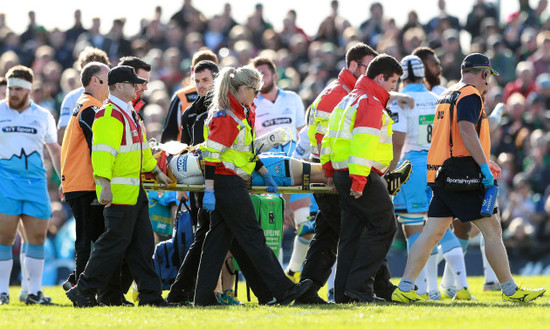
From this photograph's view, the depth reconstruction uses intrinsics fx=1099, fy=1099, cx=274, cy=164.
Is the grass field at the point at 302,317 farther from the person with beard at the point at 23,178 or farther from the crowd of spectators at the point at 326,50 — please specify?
the crowd of spectators at the point at 326,50

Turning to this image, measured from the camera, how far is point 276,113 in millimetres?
12953

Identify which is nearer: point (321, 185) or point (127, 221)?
point (127, 221)

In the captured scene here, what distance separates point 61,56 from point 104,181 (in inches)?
534

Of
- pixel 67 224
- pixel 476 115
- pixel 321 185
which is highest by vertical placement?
pixel 476 115

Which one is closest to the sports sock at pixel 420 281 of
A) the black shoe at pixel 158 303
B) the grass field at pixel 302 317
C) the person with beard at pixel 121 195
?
the grass field at pixel 302 317

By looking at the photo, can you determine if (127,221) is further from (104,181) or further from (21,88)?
(21,88)

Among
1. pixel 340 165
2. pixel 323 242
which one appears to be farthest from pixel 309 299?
pixel 340 165

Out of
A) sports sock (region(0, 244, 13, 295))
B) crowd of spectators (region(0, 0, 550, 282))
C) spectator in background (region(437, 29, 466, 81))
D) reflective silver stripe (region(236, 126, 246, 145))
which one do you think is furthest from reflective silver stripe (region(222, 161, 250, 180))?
spectator in background (region(437, 29, 466, 81))

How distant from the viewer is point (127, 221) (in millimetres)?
9781

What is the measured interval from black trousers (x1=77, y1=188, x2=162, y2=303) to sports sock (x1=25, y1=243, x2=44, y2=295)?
7.63ft

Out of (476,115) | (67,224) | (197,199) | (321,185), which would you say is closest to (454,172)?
(476,115)

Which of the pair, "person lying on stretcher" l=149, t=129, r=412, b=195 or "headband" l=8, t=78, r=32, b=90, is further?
"headband" l=8, t=78, r=32, b=90

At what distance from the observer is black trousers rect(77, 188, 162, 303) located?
9.75 m

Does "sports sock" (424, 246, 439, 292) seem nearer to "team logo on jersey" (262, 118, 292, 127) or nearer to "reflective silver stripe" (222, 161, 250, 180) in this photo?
"team logo on jersey" (262, 118, 292, 127)
